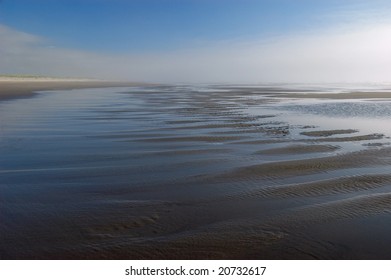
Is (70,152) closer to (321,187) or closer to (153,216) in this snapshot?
(153,216)

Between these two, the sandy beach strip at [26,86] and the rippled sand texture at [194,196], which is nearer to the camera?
the rippled sand texture at [194,196]

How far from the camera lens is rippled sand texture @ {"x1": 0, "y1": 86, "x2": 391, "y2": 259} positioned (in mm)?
4102

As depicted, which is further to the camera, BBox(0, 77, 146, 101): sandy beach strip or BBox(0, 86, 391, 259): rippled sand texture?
BBox(0, 77, 146, 101): sandy beach strip

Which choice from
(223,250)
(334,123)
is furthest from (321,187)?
(334,123)

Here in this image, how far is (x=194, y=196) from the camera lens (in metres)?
5.74

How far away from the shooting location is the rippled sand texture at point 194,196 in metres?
4.10

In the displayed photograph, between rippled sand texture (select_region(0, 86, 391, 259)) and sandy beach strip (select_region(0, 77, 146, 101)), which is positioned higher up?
sandy beach strip (select_region(0, 77, 146, 101))

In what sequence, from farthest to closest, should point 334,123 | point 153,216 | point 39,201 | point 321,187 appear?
point 334,123 < point 321,187 < point 39,201 < point 153,216

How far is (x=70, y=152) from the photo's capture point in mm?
8680

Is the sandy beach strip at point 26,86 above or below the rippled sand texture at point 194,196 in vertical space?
above

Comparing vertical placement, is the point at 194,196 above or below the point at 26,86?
below

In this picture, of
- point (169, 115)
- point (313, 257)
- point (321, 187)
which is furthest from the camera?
point (169, 115)

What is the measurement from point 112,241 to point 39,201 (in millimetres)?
1934

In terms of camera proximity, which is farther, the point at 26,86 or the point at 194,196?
the point at 26,86
